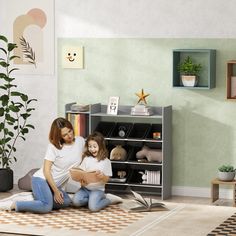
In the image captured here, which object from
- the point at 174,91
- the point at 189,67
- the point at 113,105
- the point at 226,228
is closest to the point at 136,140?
the point at 113,105

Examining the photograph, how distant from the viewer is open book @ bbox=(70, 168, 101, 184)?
6922 mm

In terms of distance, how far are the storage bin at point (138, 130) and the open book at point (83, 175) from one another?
1259 millimetres

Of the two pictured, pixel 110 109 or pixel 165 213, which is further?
pixel 110 109

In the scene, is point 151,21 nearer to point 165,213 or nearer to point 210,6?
point 210,6

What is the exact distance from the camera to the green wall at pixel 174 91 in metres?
7.89

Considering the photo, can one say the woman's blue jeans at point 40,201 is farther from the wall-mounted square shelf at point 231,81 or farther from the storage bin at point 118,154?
the wall-mounted square shelf at point 231,81

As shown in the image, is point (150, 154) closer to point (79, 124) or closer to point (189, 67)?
point (79, 124)

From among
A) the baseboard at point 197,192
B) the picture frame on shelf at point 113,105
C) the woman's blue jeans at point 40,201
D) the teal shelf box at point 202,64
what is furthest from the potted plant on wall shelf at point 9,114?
the baseboard at point 197,192

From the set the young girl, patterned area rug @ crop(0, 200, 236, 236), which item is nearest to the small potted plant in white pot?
patterned area rug @ crop(0, 200, 236, 236)

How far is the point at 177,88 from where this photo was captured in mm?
7996

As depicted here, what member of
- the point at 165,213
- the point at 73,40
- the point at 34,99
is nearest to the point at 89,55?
the point at 73,40

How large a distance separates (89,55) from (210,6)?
1467 millimetres

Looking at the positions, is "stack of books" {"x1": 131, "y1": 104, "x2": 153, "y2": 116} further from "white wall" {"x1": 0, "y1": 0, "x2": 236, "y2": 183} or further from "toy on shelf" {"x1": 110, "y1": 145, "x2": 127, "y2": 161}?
"white wall" {"x1": 0, "y1": 0, "x2": 236, "y2": 183}

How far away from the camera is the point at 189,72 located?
7824 mm
